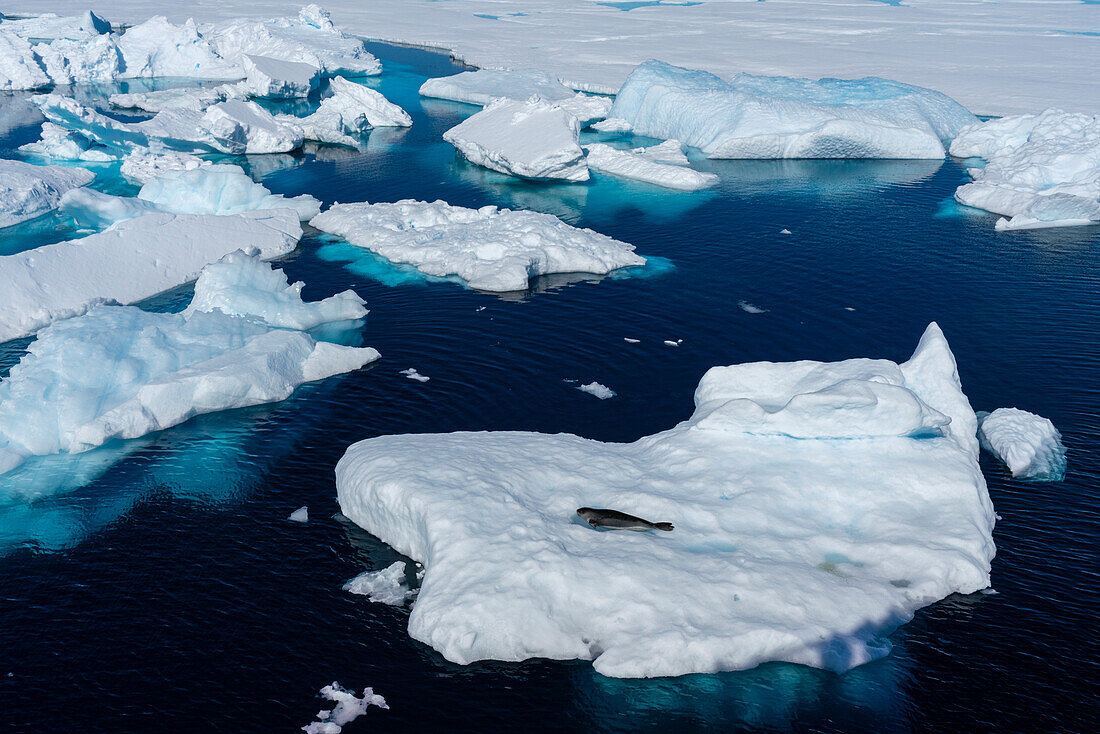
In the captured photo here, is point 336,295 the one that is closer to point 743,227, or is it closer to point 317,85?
point 743,227

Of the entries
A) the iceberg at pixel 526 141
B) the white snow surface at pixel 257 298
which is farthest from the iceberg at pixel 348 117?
the white snow surface at pixel 257 298

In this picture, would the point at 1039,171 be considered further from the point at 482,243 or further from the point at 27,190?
the point at 27,190

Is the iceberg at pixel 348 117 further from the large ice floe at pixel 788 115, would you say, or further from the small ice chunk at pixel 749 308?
the small ice chunk at pixel 749 308

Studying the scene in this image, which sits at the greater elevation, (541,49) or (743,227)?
(541,49)

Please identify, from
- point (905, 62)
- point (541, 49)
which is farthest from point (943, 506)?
point (541, 49)

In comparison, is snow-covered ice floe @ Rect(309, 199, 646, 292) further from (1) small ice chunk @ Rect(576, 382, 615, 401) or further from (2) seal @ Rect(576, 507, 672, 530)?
(2) seal @ Rect(576, 507, 672, 530)
